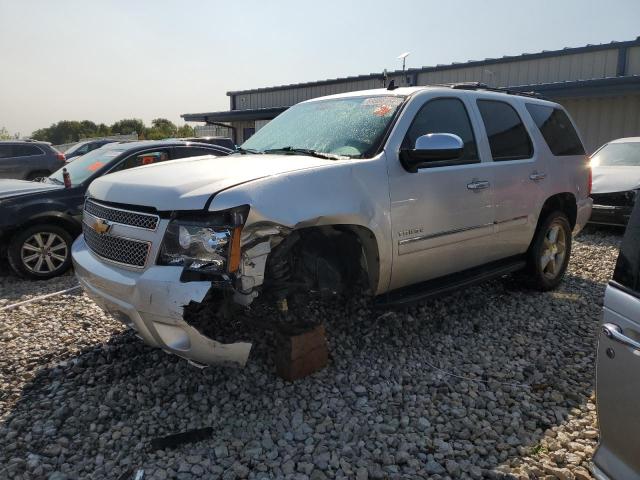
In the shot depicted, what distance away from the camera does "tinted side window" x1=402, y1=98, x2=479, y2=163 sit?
3742 millimetres

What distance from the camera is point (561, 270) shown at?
539cm

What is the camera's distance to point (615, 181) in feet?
28.1

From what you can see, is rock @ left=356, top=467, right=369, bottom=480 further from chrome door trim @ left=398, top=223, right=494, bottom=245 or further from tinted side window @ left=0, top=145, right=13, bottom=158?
tinted side window @ left=0, top=145, right=13, bottom=158

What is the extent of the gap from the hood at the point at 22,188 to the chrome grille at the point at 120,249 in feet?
10.9

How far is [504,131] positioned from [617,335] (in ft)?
10.0

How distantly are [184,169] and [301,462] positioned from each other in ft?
6.50

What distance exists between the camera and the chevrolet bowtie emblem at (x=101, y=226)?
10.2 ft

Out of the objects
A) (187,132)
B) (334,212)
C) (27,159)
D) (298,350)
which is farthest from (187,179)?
(187,132)

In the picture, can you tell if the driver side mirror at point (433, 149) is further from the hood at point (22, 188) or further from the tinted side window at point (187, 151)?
the hood at point (22, 188)

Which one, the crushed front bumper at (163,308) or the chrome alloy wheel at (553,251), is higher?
the crushed front bumper at (163,308)

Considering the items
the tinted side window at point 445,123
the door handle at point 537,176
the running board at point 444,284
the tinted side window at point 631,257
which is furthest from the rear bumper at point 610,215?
the tinted side window at point 631,257

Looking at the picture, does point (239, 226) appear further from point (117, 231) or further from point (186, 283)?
A: point (117, 231)

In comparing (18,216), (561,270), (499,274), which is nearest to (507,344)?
(499,274)

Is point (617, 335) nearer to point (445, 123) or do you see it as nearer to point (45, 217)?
point (445, 123)
